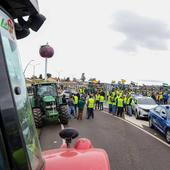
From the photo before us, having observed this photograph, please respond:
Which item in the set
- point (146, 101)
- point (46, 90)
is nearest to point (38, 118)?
point (46, 90)

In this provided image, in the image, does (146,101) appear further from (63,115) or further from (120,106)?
(63,115)

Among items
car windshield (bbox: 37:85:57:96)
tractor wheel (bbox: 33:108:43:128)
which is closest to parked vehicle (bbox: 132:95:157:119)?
car windshield (bbox: 37:85:57:96)

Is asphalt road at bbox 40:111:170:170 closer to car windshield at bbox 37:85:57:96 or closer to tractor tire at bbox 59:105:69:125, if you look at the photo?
tractor tire at bbox 59:105:69:125

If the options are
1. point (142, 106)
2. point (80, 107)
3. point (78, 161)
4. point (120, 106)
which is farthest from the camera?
point (120, 106)

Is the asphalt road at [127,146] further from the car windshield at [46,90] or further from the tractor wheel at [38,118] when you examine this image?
the car windshield at [46,90]

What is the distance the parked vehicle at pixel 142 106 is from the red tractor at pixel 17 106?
65.7 ft

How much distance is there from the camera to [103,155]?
2.58 m

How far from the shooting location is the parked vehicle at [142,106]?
2208 cm

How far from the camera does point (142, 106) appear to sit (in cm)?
2258

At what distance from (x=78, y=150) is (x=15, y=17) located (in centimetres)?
130

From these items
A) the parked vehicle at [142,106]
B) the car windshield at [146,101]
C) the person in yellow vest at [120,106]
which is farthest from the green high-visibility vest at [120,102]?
the car windshield at [146,101]

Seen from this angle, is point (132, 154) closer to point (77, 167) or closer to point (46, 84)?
point (77, 167)

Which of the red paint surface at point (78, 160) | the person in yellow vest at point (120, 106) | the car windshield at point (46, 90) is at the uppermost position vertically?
the red paint surface at point (78, 160)

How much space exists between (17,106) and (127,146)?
10837mm
